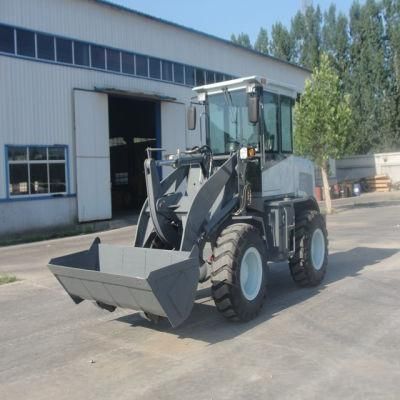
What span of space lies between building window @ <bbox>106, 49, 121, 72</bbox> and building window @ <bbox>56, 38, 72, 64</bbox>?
1.94 metres

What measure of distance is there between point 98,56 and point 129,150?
11408mm

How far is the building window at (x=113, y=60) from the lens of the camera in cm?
2160

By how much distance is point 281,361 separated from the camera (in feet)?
17.5

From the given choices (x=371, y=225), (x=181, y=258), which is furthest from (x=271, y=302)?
(x=371, y=225)

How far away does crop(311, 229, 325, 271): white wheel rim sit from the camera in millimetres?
8695

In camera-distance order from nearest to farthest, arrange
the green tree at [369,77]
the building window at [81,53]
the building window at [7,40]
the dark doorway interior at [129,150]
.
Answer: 1. the building window at [7,40]
2. the building window at [81,53]
3. the dark doorway interior at [129,150]
4. the green tree at [369,77]

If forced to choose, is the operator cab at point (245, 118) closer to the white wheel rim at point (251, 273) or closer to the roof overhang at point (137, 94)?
the white wheel rim at point (251, 273)

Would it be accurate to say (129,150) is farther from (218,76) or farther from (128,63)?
(128,63)

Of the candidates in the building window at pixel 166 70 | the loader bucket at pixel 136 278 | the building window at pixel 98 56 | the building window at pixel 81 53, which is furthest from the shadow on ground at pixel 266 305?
the building window at pixel 166 70

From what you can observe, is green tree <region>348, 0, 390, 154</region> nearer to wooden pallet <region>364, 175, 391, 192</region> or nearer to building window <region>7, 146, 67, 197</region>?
wooden pallet <region>364, 175, 391, 192</region>

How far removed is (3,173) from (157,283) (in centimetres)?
1399

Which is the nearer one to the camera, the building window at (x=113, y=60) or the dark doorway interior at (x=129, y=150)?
the building window at (x=113, y=60)

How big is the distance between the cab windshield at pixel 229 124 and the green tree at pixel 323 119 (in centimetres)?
1501

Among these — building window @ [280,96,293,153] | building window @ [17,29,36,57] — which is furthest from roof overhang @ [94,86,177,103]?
building window @ [280,96,293,153]
